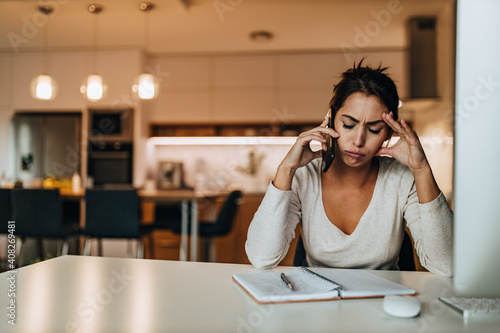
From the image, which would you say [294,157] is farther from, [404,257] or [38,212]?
[38,212]

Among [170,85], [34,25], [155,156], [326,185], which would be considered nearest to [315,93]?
[170,85]

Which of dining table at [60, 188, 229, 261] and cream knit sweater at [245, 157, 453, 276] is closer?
cream knit sweater at [245, 157, 453, 276]

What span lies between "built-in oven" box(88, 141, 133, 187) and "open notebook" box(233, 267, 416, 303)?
4342mm

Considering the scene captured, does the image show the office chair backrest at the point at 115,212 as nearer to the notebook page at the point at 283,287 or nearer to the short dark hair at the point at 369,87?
the short dark hair at the point at 369,87

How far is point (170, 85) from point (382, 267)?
14.4 ft

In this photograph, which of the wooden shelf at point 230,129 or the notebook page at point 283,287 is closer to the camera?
the notebook page at point 283,287

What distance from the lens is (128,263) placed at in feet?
3.66

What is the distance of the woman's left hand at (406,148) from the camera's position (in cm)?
114

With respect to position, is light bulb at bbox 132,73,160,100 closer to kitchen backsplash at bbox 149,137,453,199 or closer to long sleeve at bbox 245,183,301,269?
kitchen backsplash at bbox 149,137,453,199

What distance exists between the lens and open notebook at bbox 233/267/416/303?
0.80 meters

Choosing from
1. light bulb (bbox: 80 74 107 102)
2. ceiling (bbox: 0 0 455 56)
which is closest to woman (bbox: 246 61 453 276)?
light bulb (bbox: 80 74 107 102)

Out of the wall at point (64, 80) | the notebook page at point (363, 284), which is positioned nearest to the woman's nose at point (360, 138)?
the notebook page at point (363, 284)

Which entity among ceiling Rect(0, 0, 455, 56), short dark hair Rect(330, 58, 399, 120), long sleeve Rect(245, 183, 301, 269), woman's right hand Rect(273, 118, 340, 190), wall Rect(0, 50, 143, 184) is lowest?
long sleeve Rect(245, 183, 301, 269)

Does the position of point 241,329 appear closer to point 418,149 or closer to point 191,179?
point 418,149
